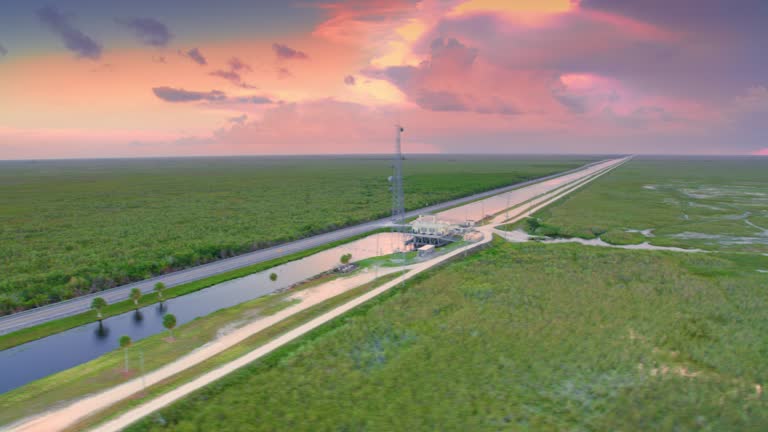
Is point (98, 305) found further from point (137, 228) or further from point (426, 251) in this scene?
point (137, 228)

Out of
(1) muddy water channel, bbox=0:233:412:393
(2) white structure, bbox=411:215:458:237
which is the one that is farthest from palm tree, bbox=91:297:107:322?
(2) white structure, bbox=411:215:458:237

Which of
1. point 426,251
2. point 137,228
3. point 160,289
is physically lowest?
point 160,289

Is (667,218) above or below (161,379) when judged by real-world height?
above

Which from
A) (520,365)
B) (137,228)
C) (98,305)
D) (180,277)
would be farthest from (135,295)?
(137,228)

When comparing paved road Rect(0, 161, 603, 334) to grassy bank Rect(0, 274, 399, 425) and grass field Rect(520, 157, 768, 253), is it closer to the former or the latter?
A: grassy bank Rect(0, 274, 399, 425)

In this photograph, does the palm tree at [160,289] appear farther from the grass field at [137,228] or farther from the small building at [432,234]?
the small building at [432,234]

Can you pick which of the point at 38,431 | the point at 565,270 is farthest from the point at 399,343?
the point at 565,270
